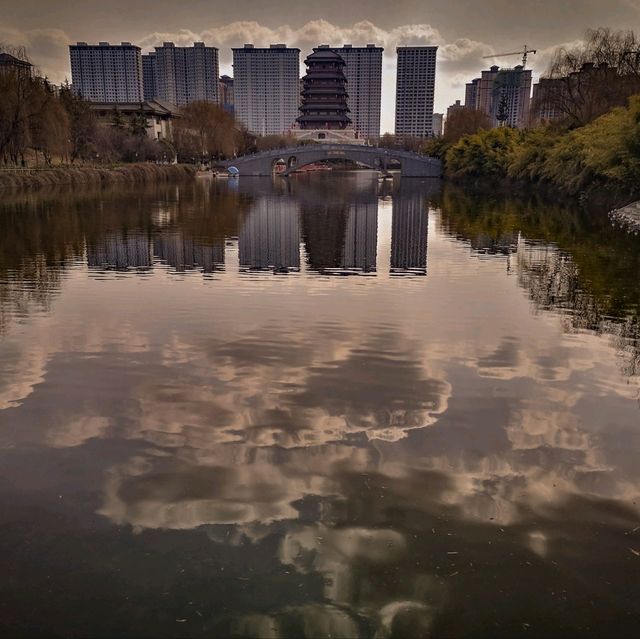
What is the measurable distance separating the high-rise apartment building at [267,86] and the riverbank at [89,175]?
416 ft

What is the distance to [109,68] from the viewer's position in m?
192

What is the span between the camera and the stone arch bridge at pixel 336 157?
3253 inches

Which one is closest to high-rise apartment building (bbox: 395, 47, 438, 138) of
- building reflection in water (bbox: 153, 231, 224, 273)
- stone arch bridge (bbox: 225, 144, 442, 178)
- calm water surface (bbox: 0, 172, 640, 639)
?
stone arch bridge (bbox: 225, 144, 442, 178)

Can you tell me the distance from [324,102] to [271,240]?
351ft

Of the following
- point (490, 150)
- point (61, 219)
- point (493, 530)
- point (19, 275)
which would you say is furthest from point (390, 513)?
point (490, 150)

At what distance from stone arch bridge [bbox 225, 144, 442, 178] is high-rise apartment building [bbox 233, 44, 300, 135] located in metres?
108

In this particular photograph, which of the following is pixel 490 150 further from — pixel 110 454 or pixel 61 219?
pixel 110 454

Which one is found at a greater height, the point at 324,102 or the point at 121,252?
the point at 324,102

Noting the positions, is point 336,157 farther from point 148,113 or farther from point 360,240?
point 360,240

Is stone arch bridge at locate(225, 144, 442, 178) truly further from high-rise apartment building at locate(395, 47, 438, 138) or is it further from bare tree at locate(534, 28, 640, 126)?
high-rise apartment building at locate(395, 47, 438, 138)

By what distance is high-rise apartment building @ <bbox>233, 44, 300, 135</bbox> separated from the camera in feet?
625

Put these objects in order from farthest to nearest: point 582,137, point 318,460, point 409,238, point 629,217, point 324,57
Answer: point 324,57 → point 582,137 → point 629,217 → point 409,238 → point 318,460

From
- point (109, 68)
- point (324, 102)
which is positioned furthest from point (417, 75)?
point (109, 68)

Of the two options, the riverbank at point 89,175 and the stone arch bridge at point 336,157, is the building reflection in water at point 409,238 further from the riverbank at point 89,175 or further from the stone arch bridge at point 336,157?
the stone arch bridge at point 336,157
